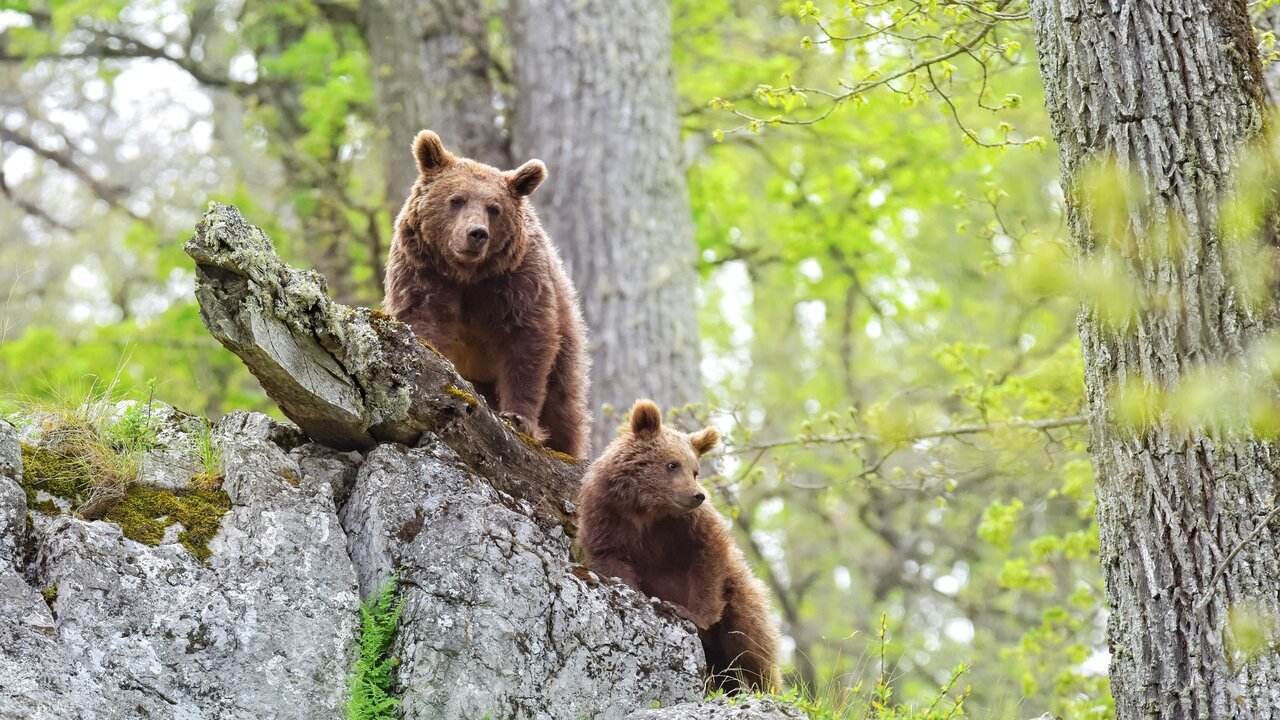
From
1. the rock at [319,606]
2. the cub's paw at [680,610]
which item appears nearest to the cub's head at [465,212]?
the rock at [319,606]

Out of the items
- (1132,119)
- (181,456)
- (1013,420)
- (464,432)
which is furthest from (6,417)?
(1013,420)

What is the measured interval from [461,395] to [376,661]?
4.57 feet

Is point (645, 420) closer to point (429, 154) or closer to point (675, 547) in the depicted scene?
point (675, 547)

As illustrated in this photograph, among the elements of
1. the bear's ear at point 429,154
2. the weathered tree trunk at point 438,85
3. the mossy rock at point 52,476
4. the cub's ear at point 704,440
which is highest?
the weathered tree trunk at point 438,85

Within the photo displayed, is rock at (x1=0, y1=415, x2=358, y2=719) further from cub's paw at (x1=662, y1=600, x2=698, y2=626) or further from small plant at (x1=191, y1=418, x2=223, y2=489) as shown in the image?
cub's paw at (x1=662, y1=600, x2=698, y2=626)

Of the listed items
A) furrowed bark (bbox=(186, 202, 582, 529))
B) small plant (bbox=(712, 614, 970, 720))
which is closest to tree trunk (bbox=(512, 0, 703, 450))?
furrowed bark (bbox=(186, 202, 582, 529))

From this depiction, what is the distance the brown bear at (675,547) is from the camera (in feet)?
18.5

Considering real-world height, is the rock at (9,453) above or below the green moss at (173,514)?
above

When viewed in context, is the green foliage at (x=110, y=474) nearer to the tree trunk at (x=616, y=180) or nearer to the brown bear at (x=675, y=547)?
the brown bear at (x=675, y=547)

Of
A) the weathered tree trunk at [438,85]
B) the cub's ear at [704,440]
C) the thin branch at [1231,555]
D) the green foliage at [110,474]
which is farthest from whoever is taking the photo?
the weathered tree trunk at [438,85]

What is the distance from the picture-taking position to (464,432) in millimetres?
5652

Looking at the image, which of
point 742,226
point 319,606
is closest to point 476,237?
point 319,606

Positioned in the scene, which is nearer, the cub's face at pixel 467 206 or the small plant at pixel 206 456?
the small plant at pixel 206 456

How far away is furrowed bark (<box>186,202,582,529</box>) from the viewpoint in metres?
4.92
